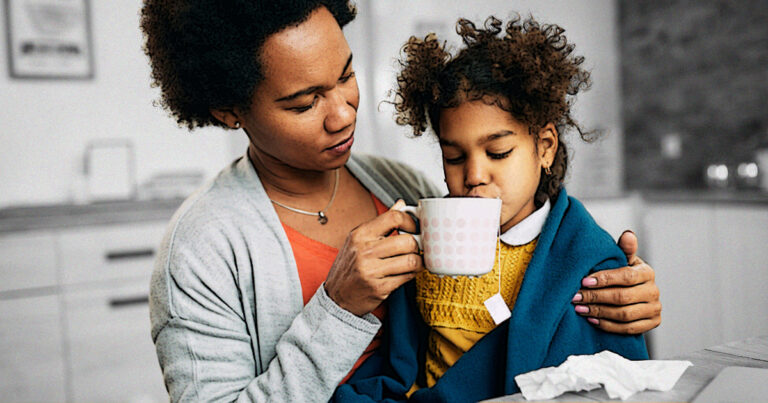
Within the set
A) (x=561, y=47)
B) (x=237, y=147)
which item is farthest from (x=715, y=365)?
(x=237, y=147)

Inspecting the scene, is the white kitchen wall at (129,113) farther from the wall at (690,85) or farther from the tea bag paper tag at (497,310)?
the tea bag paper tag at (497,310)

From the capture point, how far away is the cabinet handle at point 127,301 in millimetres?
2395

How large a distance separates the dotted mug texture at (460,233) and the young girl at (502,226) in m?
0.15

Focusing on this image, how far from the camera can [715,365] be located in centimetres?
72

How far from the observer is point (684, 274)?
3.00m

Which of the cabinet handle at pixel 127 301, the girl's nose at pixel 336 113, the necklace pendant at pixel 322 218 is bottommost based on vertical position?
the cabinet handle at pixel 127 301

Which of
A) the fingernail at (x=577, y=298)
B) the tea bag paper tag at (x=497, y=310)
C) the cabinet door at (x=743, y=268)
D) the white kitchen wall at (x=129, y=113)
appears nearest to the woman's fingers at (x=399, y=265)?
the tea bag paper tag at (x=497, y=310)

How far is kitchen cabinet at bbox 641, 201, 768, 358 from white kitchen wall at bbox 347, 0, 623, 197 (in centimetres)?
48

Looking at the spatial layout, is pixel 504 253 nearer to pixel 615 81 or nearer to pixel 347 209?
pixel 347 209

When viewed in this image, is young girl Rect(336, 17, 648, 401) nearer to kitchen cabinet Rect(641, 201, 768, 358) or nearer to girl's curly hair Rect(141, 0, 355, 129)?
girl's curly hair Rect(141, 0, 355, 129)

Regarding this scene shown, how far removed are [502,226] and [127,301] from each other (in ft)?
6.06

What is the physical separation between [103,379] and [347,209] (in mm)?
1654

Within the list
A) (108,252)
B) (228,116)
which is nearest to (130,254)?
(108,252)

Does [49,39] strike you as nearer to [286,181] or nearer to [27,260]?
[27,260]
